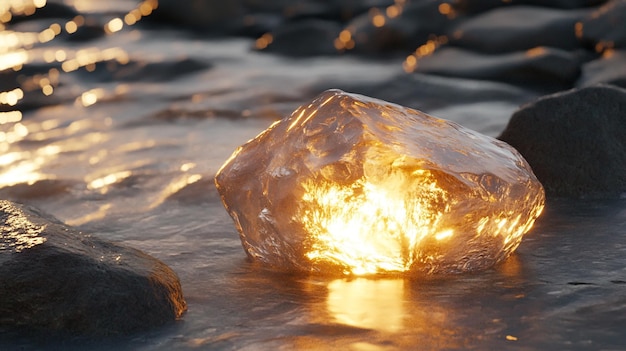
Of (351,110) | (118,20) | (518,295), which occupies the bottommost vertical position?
(518,295)

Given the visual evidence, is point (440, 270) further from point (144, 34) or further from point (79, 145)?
point (144, 34)

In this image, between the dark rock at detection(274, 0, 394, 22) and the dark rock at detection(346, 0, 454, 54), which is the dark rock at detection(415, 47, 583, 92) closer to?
the dark rock at detection(346, 0, 454, 54)

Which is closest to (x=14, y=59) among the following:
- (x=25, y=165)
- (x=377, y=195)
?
(x=25, y=165)

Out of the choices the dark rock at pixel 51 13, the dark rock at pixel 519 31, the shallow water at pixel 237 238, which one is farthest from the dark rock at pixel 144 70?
the dark rock at pixel 51 13

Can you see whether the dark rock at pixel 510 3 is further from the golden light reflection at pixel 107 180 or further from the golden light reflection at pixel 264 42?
the golden light reflection at pixel 107 180

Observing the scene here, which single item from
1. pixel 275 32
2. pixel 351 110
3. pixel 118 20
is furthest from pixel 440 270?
pixel 118 20

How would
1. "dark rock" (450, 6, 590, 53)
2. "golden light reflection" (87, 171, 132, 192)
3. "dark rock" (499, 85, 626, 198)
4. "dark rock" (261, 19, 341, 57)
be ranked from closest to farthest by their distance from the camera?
"dark rock" (499, 85, 626, 198) → "golden light reflection" (87, 171, 132, 192) → "dark rock" (450, 6, 590, 53) → "dark rock" (261, 19, 341, 57)

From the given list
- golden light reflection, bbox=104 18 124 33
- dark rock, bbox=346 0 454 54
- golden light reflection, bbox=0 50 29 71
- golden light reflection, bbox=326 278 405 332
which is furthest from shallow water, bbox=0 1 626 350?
golden light reflection, bbox=104 18 124 33
